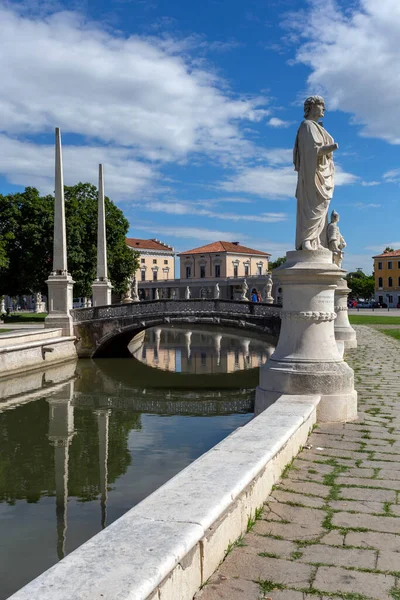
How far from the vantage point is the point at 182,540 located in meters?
2.56

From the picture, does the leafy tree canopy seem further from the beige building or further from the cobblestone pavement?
the beige building

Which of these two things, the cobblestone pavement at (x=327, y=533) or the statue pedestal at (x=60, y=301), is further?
the statue pedestal at (x=60, y=301)

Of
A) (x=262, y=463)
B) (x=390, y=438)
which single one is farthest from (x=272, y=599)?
(x=390, y=438)

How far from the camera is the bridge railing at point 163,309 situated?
23734 mm

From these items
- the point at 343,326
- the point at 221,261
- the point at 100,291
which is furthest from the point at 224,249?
the point at 343,326

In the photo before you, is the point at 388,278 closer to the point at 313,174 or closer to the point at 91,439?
the point at 91,439

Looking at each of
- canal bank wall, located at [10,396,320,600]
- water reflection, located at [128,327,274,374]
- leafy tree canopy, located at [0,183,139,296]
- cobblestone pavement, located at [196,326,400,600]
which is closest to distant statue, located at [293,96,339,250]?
cobblestone pavement, located at [196,326,400,600]

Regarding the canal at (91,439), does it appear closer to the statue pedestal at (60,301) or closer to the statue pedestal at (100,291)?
the statue pedestal at (60,301)

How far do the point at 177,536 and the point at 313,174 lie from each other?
531cm

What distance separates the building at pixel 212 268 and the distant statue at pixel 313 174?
74068 millimetres

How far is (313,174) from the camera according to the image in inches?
275

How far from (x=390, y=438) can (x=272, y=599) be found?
3509 millimetres

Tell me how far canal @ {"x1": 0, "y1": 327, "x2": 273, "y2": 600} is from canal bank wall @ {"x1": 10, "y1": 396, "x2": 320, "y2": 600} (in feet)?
8.24

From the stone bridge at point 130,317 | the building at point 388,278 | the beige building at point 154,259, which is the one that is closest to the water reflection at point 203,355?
the stone bridge at point 130,317
